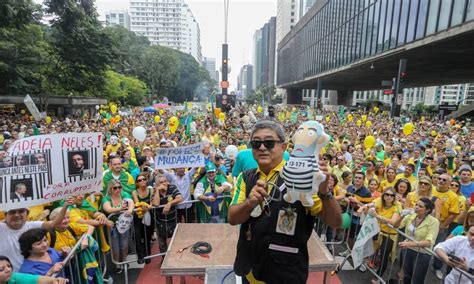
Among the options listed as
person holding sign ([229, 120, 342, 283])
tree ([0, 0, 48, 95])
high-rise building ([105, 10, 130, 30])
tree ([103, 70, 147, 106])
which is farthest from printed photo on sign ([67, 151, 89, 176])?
high-rise building ([105, 10, 130, 30])

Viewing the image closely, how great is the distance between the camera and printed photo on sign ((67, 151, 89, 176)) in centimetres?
322

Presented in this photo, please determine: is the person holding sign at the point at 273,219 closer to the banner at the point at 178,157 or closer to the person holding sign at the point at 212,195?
the person holding sign at the point at 212,195

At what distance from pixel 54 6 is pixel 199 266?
896 inches

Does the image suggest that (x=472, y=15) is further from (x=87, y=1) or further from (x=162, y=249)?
(x=87, y=1)

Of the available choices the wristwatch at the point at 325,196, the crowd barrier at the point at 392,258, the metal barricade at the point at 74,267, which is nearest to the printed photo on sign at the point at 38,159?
the metal barricade at the point at 74,267

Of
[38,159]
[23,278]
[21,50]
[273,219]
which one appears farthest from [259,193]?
[21,50]

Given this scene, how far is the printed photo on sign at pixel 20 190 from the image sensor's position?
278cm

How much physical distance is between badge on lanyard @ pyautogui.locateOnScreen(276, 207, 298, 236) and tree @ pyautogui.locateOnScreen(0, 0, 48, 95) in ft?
64.1

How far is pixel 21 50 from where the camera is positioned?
68.5 ft

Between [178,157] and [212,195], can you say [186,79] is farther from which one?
[212,195]

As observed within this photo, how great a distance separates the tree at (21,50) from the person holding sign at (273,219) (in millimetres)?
19269

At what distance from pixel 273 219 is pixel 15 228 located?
117 inches

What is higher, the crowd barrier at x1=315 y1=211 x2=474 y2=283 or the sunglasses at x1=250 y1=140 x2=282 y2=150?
the sunglasses at x1=250 y1=140 x2=282 y2=150

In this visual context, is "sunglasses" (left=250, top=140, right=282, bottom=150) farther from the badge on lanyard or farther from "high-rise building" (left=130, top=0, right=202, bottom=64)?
"high-rise building" (left=130, top=0, right=202, bottom=64)
